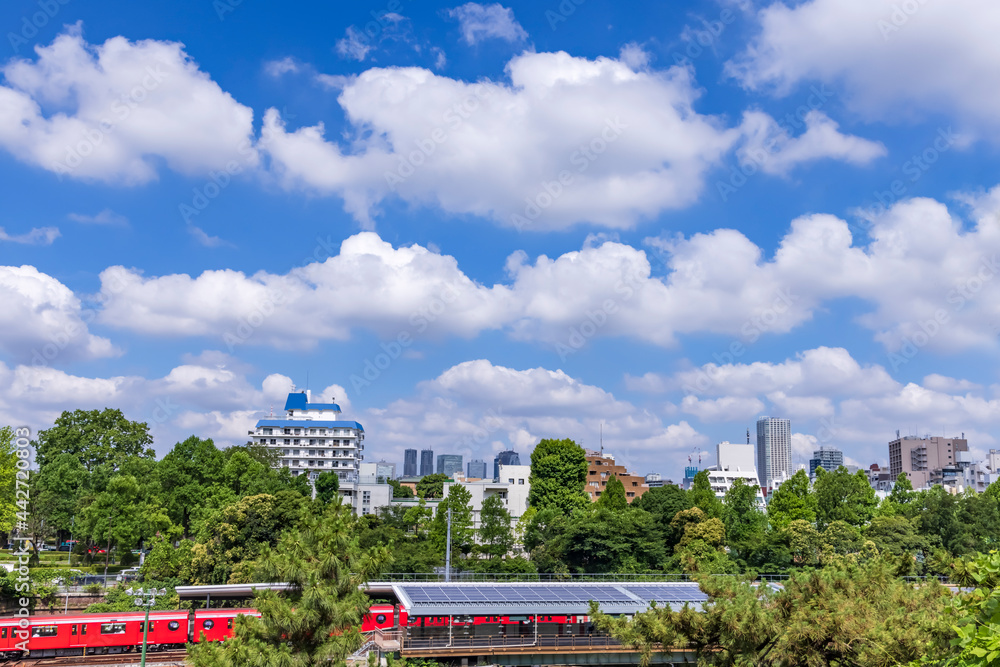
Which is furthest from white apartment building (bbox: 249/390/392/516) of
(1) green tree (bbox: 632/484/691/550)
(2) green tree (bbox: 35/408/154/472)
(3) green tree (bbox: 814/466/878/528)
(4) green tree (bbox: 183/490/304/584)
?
(3) green tree (bbox: 814/466/878/528)

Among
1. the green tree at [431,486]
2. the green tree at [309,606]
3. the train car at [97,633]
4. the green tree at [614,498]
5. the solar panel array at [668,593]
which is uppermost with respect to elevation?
the green tree at [309,606]

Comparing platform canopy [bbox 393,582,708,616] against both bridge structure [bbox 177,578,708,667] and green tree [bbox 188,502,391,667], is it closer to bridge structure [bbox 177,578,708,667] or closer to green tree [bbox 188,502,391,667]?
bridge structure [bbox 177,578,708,667]

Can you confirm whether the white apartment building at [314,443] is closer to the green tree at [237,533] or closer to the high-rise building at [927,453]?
the green tree at [237,533]

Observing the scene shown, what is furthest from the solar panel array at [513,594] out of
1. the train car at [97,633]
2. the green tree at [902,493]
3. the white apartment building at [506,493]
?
the white apartment building at [506,493]

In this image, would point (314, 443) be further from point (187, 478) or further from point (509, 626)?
point (509, 626)

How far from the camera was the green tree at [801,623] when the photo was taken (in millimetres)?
20484

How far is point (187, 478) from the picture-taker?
2345 inches

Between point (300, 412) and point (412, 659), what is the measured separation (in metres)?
85.7

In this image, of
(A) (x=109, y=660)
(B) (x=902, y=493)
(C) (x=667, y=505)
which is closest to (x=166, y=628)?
(A) (x=109, y=660)

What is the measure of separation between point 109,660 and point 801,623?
109 feet

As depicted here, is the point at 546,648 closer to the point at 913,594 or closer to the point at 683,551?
the point at 913,594

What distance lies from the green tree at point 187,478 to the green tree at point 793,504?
5085 centimetres

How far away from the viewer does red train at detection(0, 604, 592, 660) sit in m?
33.6

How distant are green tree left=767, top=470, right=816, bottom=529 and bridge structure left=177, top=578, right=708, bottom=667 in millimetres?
33504
